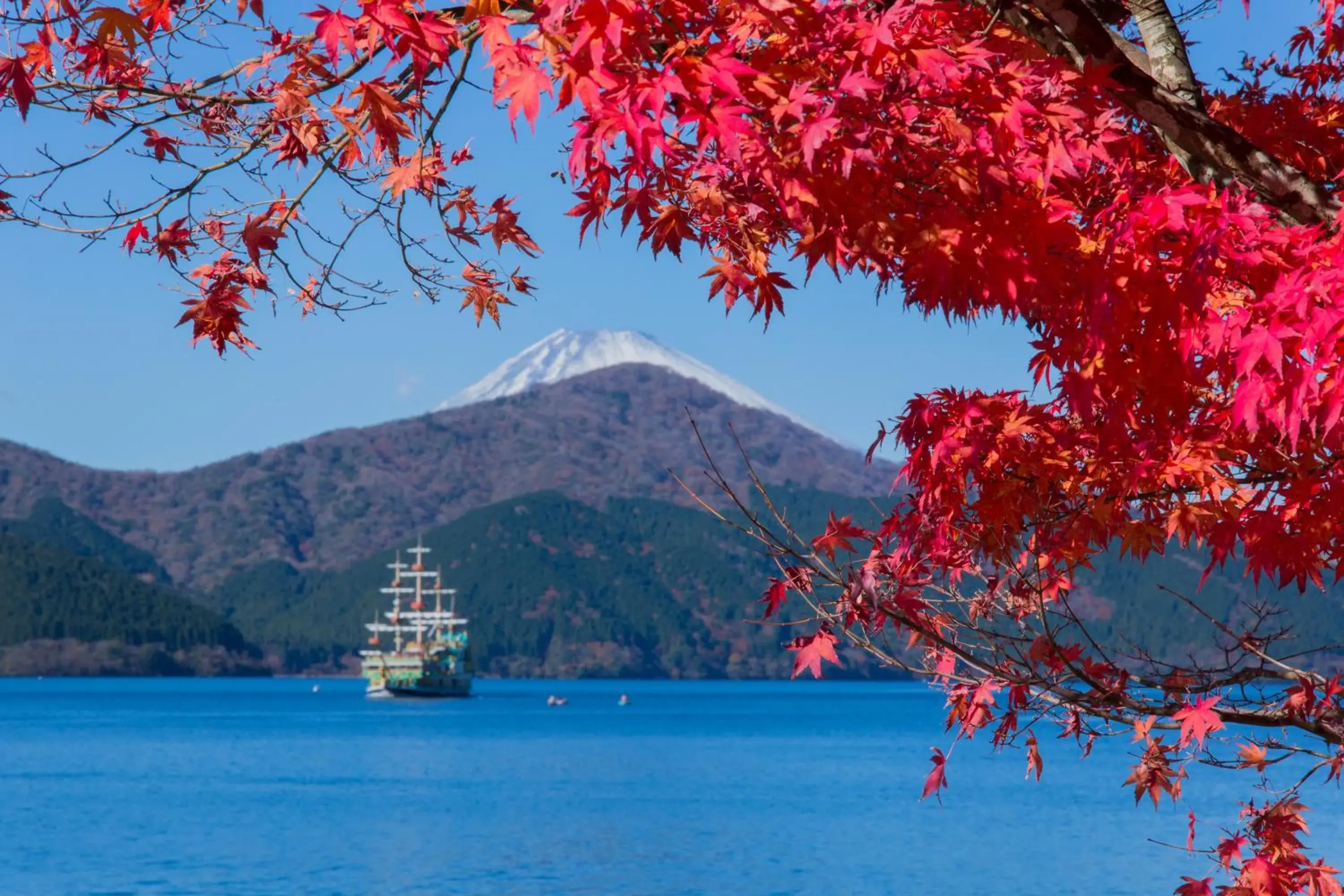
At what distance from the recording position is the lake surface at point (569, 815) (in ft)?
104

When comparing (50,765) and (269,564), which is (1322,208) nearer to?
(50,765)

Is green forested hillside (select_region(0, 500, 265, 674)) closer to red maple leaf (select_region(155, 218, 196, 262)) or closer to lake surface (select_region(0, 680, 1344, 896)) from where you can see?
lake surface (select_region(0, 680, 1344, 896))

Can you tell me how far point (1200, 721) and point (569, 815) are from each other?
41.2 meters

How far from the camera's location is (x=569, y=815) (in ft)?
145

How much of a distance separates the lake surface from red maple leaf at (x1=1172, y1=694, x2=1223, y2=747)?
24.5 feet

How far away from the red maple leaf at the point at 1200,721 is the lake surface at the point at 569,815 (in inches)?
294

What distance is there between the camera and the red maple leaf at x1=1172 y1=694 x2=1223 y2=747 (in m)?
4.45

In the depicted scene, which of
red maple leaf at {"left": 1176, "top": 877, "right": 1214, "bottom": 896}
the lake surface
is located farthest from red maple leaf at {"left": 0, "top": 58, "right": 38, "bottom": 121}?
the lake surface

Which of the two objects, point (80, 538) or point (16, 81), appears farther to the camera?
point (80, 538)

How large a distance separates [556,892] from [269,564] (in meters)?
166

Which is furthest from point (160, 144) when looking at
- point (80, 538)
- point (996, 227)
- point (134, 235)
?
point (80, 538)

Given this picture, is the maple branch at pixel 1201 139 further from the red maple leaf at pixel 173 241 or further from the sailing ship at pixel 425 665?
the sailing ship at pixel 425 665

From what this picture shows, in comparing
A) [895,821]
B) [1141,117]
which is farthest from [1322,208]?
[895,821]

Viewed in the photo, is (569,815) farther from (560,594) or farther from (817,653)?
(560,594)
